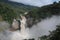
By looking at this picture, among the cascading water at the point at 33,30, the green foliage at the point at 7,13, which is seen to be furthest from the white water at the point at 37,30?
the green foliage at the point at 7,13

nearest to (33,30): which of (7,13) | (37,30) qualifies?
(37,30)

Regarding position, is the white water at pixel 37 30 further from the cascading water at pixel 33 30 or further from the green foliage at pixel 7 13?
the green foliage at pixel 7 13

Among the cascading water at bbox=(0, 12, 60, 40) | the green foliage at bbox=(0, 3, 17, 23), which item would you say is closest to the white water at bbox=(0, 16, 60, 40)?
the cascading water at bbox=(0, 12, 60, 40)

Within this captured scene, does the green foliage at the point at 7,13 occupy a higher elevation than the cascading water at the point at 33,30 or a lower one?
higher

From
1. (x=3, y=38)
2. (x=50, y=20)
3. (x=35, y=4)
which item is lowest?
(x=3, y=38)

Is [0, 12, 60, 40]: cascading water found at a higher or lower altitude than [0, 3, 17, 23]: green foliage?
lower

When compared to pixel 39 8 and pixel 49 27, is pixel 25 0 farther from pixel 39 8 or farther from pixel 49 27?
pixel 49 27

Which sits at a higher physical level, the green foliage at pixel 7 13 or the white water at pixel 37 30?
the green foliage at pixel 7 13

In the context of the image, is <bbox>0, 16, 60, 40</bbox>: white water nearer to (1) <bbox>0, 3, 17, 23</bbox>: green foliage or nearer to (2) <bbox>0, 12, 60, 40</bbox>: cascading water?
(2) <bbox>0, 12, 60, 40</bbox>: cascading water

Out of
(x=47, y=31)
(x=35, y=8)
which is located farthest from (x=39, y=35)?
(x=35, y=8)
